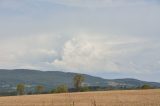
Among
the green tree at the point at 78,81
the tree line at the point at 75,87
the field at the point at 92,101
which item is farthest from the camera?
the green tree at the point at 78,81

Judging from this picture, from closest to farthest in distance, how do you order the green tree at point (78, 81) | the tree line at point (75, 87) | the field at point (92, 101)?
1. the field at point (92, 101)
2. the tree line at point (75, 87)
3. the green tree at point (78, 81)

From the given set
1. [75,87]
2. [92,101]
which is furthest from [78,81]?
[92,101]

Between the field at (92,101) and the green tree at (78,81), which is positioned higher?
the green tree at (78,81)

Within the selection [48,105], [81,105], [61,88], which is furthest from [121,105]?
[61,88]

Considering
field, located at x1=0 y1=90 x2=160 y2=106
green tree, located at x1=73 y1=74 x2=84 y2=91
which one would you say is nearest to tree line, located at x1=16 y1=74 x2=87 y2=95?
green tree, located at x1=73 y1=74 x2=84 y2=91

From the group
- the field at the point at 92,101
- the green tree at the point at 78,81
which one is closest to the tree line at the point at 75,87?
the green tree at the point at 78,81

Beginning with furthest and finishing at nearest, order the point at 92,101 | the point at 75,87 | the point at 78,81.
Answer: the point at 78,81, the point at 75,87, the point at 92,101

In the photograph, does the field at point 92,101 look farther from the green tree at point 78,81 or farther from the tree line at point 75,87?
the green tree at point 78,81

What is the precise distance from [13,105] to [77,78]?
310 feet

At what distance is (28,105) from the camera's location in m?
42.7

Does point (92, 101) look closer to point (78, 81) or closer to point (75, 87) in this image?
point (75, 87)

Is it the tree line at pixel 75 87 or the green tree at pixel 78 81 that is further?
the green tree at pixel 78 81

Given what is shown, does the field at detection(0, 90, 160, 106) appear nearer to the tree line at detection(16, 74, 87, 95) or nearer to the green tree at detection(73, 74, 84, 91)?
the tree line at detection(16, 74, 87, 95)

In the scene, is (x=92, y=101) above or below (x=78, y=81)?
below
